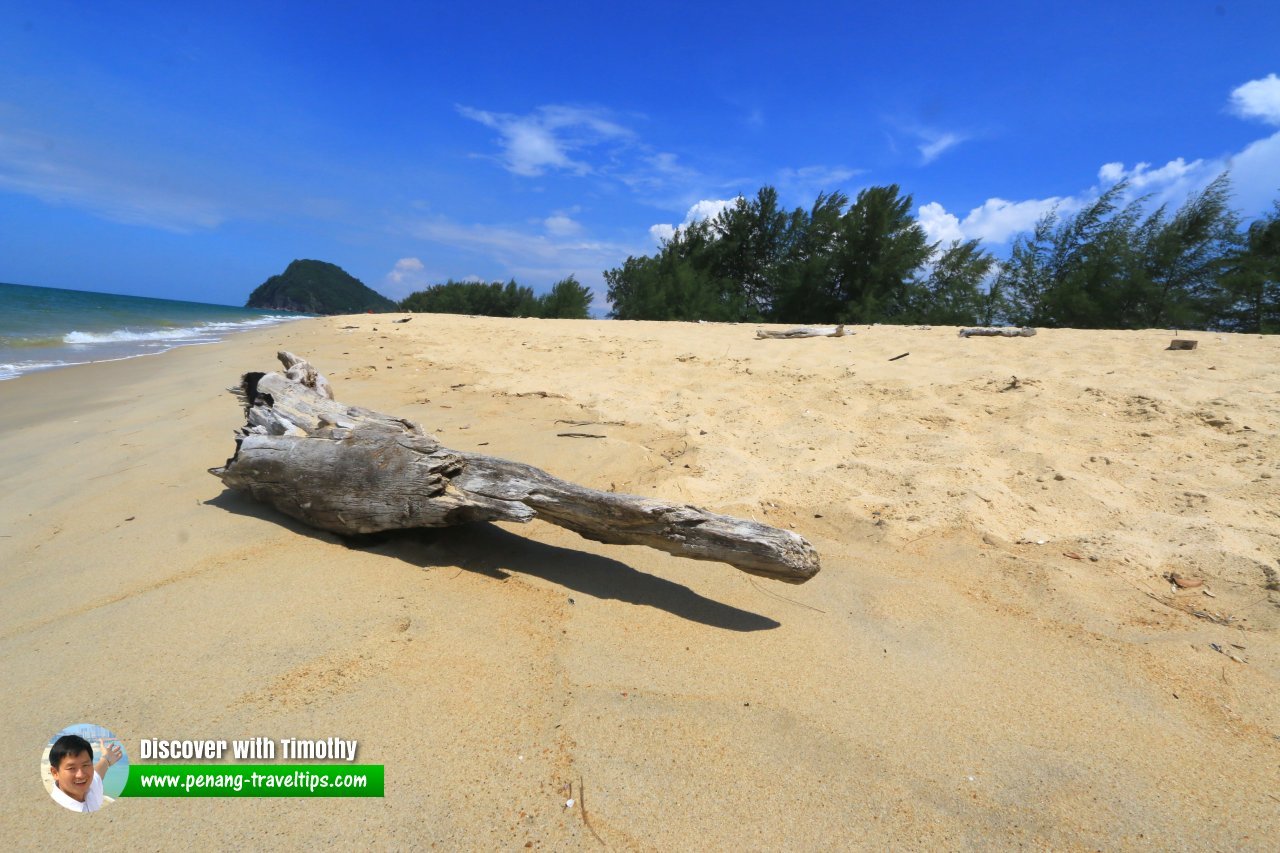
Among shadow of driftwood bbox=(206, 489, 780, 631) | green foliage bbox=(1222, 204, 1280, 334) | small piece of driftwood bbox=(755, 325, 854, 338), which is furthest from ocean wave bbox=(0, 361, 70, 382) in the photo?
green foliage bbox=(1222, 204, 1280, 334)

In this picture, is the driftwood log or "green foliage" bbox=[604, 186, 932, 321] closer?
the driftwood log

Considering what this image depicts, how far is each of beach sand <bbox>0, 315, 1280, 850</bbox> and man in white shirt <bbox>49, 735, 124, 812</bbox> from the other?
5cm

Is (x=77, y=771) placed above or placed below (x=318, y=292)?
below

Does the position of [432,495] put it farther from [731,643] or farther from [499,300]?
[499,300]

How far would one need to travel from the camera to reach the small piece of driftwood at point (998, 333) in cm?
703

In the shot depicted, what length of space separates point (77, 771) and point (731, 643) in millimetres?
1873

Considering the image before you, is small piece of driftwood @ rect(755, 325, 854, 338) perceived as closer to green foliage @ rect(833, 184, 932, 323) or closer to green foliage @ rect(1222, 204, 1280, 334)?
green foliage @ rect(1222, 204, 1280, 334)

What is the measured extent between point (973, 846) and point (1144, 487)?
2.61 m

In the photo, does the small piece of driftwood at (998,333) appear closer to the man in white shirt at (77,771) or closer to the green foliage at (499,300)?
the man in white shirt at (77,771)

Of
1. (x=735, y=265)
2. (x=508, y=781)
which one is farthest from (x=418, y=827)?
(x=735, y=265)

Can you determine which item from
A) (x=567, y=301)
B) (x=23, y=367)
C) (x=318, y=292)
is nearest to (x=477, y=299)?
(x=567, y=301)

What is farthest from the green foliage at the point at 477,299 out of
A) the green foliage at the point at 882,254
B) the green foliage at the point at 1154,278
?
the green foliage at the point at 1154,278

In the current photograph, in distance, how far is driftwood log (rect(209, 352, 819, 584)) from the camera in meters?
2.19

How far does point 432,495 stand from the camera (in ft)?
8.05
